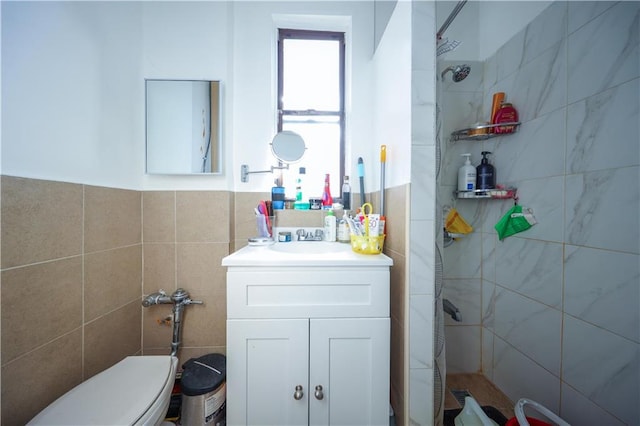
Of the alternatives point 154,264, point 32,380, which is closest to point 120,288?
point 154,264

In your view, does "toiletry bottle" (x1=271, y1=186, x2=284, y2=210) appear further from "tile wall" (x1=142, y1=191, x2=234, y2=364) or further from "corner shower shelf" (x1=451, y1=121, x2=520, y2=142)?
"corner shower shelf" (x1=451, y1=121, x2=520, y2=142)

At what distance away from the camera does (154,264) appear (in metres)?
1.12

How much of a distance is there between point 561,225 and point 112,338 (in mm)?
2057

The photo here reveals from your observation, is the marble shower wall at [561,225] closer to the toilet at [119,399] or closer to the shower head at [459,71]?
the shower head at [459,71]

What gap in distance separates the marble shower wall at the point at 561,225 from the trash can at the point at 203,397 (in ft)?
4.13

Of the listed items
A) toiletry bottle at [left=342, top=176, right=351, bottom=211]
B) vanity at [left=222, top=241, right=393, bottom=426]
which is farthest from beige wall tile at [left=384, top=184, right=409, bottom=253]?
toiletry bottle at [left=342, top=176, right=351, bottom=211]

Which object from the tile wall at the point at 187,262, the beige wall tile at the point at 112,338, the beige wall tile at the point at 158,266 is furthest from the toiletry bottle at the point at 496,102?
the beige wall tile at the point at 112,338

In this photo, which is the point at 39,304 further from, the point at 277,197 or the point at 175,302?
the point at 277,197

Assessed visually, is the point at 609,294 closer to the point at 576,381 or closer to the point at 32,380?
the point at 576,381

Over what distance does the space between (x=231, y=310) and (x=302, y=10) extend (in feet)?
5.45

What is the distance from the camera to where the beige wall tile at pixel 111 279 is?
866 millimetres

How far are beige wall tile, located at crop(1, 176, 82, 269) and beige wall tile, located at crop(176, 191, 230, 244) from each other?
36 centimetres

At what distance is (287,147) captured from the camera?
120 cm

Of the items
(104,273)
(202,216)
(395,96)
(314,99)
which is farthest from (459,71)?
(104,273)
